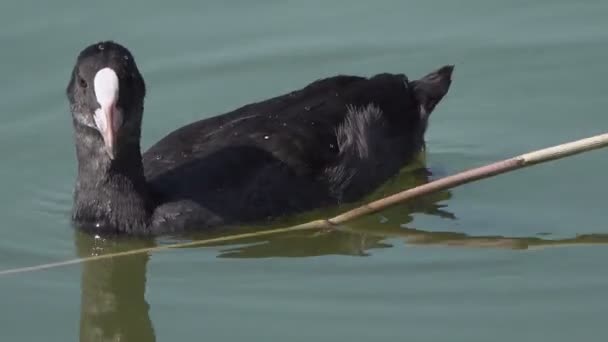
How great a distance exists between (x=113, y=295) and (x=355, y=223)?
4.83ft

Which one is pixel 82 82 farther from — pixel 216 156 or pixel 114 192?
pixel 216 156

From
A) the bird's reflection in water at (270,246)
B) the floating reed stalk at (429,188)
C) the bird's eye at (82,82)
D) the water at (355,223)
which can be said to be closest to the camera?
the water at (355,223)

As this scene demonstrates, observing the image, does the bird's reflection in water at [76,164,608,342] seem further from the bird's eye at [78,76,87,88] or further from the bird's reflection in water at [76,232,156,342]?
the bird's eye at [78,76,87,88]

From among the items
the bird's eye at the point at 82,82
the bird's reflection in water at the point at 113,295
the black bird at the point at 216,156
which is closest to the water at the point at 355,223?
the bird's reflection in water at the point at 113,295

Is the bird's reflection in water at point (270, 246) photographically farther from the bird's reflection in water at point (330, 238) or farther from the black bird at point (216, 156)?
A: the black bird at point (216, 156)

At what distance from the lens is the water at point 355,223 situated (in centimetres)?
790

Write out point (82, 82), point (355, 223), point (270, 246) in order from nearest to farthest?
point (82, 82), point (270, 246), point (355, 223)

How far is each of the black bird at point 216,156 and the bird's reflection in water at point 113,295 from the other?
0.11 metres

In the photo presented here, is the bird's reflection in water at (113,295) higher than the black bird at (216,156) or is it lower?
lower

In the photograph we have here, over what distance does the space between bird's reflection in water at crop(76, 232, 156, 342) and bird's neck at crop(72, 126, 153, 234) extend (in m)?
0.09

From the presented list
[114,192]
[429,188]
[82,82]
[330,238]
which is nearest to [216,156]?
[114,192]

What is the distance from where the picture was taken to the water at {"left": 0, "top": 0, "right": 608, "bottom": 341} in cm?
790

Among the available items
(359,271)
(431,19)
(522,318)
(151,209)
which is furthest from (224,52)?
(522,318)

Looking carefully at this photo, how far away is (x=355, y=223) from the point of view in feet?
30.1
